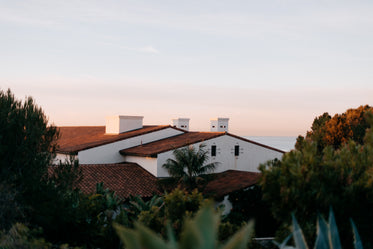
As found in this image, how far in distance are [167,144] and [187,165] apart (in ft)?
17.7

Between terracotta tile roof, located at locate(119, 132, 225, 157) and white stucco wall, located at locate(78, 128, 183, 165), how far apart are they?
0.64 metres

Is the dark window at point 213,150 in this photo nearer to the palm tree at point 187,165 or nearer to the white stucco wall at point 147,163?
the palm tree at point 187,165

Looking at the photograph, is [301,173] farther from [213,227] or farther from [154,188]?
[154,188]

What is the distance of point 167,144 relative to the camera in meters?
35.6

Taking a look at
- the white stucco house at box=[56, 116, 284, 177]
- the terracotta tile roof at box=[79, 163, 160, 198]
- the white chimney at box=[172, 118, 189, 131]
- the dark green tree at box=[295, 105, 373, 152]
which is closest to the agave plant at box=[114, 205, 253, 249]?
the terracotta tile roof at box=[79, 163, 160, 198]

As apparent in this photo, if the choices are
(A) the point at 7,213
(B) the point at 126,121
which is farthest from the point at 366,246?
(B) the point at 126,121

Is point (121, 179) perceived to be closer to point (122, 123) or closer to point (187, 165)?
point (187, 165)

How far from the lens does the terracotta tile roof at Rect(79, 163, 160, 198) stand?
28.5 metres

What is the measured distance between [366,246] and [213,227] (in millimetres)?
8605

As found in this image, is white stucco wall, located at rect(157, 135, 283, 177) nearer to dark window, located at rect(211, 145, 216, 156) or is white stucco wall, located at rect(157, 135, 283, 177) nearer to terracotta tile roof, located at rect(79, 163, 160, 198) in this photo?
dark window, located at rect(211, 145, 216, 156)

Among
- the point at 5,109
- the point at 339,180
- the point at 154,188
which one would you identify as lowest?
the point at 154,188

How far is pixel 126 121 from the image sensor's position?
43.2 m

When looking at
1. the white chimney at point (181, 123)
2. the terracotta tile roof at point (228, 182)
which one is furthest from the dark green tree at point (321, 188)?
the white chimney at point (181, 123)

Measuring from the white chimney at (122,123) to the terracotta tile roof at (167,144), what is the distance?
6.21 m
